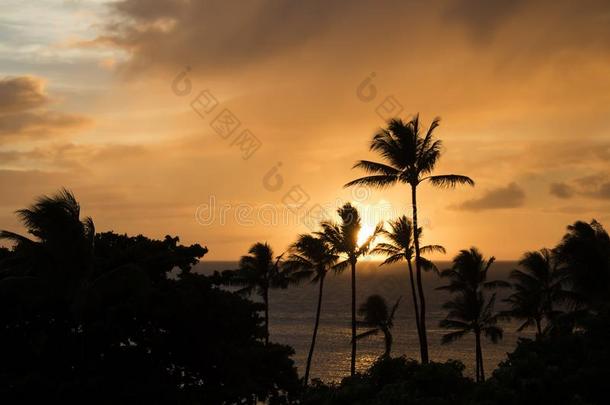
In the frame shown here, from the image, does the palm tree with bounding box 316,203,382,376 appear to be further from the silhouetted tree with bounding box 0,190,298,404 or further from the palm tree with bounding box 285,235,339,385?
the silhouetted tree with bounding box 0,190,298,404

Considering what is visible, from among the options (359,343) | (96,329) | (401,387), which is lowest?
(359,343)

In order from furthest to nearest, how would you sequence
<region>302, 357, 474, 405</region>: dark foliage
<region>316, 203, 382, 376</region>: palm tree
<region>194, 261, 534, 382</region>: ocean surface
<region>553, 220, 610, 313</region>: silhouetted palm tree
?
<region>194, 261, 534, 382</region>: ocean surface
<region>316, 203, 382, 376</region>: palm tree
<region>553, 220, 610, 313</region>: silhouetted palm tree
<region>302, 357, 474, 405</region>: dark foliage

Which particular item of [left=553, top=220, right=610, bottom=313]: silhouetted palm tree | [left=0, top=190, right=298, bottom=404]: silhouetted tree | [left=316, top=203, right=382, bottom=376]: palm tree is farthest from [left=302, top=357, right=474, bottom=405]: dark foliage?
[left=316, top=203, right=382, bottom=376]: palm tree

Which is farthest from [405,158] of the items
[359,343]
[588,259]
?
[359,343]

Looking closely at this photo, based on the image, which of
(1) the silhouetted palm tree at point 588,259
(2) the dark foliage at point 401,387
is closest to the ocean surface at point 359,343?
(1) the silhouetted palm tree at point 588,259

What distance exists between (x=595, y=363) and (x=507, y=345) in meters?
104

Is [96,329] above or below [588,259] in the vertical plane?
below

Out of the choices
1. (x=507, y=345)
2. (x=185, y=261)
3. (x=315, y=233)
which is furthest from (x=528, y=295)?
(x=507, y=345)

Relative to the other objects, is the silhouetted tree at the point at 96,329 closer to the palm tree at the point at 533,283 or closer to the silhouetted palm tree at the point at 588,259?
the silhouetted palm tree at the point at 588,259

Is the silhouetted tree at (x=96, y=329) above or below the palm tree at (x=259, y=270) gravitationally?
below

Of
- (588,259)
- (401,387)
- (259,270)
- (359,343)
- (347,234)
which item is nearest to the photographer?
(401,387)

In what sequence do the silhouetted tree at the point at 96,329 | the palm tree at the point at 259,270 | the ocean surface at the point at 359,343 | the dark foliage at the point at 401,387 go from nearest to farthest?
the dark foliage at the point at 401,387, the silhouetted tree at the point at 96,329, the palm tree at the point at 259,270, the ocean surface at the point at 359,343

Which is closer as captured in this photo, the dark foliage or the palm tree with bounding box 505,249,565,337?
the dark foliage

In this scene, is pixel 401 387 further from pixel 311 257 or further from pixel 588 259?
pixel 311 257
